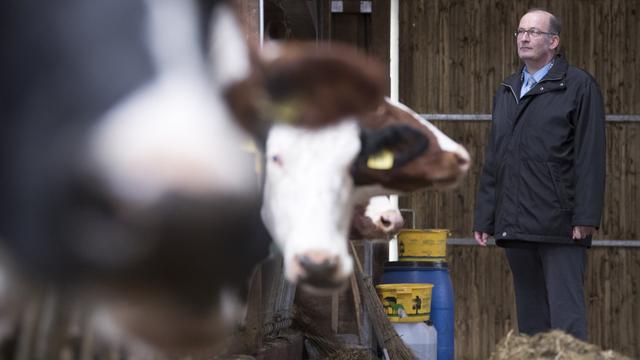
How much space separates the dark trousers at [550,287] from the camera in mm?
4328

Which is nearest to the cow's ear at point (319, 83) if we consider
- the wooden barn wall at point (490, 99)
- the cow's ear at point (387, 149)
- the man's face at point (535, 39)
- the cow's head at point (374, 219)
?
the cow's ear at point (387, 149)

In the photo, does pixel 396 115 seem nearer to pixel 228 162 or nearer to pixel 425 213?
pixel 228 162

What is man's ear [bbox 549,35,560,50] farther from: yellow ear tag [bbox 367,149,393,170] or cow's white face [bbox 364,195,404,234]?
yellow ear tag [bbox 367,149,393,170]

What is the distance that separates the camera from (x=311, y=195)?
6.10 feet

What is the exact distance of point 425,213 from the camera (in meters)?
6.83

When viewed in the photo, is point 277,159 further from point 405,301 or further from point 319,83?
point 405,301

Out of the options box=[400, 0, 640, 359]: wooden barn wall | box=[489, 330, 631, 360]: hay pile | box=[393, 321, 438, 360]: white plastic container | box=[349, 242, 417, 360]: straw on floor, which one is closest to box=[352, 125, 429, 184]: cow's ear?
box=[489, 330, 631, 360]: hay pile

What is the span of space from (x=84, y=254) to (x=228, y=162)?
27cm

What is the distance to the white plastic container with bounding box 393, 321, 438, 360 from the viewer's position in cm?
521

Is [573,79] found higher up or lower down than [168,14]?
lower down

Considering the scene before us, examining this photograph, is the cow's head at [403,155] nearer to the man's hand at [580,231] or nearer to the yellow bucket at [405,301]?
the man's hand at [580,231]

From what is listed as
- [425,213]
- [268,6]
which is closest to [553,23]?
[268,6]

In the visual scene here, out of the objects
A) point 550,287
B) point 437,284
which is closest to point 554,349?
point 550,287

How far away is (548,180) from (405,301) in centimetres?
116
